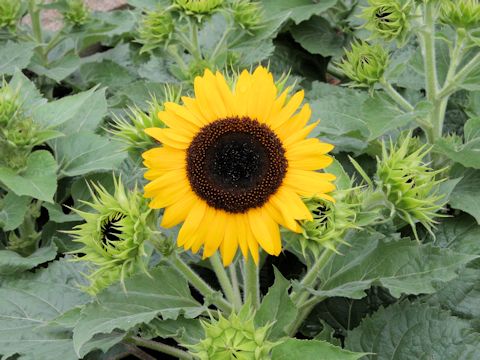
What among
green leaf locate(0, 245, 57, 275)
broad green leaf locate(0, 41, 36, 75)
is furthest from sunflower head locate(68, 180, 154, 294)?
broad green leaf locate(0, 41, 36, 75)

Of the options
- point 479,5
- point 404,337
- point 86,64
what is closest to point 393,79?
point 479,5

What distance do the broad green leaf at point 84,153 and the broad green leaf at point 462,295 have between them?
108cm

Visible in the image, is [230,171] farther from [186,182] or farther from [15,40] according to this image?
[15,40]

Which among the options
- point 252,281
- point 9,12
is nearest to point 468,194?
point 252,281

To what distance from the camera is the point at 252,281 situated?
163 cm

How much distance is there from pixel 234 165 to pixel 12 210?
3.51 ft

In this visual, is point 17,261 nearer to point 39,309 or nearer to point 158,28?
point 39,309

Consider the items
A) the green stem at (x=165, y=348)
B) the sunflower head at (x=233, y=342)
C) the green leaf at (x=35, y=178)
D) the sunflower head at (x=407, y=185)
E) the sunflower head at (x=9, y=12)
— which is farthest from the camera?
the sunflower head at (x=9, y=12)

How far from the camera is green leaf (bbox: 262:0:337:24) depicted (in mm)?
2969

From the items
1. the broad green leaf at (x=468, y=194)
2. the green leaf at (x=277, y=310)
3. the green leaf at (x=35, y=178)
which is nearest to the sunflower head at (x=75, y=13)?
the green leaf at (x=35, y=178)

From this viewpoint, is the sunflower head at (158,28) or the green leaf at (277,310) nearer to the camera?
the green leaf at (277,310)

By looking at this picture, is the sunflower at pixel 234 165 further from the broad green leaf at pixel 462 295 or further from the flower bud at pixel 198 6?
the flower bud at pixel 198 6

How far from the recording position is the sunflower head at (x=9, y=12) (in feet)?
9.16

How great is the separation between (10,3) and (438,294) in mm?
2091
